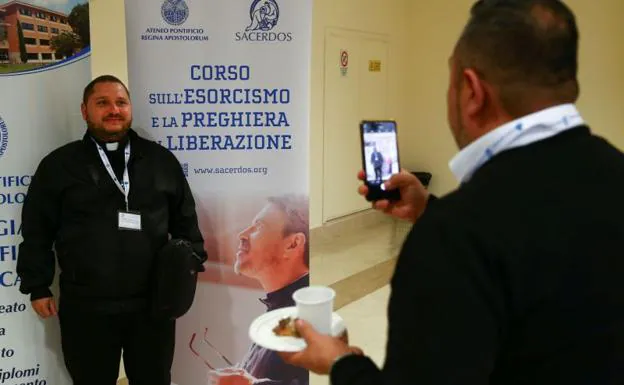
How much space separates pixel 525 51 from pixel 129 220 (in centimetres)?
168

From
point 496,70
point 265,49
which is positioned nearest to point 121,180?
point 265,49

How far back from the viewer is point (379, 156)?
1.63 metres

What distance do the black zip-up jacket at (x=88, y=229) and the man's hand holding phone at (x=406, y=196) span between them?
1.03 metres

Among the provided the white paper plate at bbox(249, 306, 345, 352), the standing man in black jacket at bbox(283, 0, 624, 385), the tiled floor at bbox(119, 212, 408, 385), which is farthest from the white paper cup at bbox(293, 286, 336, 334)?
the tiled floor at bbox(119, 212, 408, 385)

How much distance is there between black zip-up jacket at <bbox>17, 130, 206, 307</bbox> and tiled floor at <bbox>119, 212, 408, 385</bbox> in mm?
1024

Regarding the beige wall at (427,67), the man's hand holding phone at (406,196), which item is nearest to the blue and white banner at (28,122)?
the man's hand holding phone at (406,196)

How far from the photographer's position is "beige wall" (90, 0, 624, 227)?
5.30 meters

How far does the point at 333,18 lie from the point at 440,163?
2192 millimetres

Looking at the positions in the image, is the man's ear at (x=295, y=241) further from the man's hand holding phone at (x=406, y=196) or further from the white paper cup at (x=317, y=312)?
the white paper cup at (x=317, y=312)

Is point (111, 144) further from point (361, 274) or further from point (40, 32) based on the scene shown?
point (361, 274)

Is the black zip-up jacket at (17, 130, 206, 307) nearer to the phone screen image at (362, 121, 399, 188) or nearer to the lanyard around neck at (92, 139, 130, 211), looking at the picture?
the lanyard around neck at (92, 139, 130, 211)

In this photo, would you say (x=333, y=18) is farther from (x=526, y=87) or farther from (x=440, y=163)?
(x=526, y=87)

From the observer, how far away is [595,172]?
836 millimetres

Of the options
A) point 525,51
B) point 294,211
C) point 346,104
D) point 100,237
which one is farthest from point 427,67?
point 525,51
